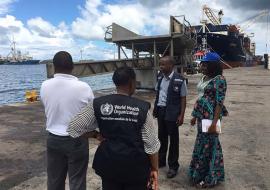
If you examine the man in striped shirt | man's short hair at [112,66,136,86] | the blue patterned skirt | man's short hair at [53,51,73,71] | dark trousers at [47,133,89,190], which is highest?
man's short hair at [53,51,73,71]

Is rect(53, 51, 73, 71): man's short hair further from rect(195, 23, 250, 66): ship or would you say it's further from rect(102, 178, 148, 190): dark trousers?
rect(195, 23, 250, 66): ship

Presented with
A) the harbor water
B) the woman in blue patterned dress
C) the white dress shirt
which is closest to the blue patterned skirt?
the woman in blue patterned dress

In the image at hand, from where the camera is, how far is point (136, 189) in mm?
3088

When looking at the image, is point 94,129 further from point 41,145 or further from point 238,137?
point 238,137

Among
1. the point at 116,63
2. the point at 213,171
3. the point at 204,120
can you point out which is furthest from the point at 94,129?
the point at 116,63

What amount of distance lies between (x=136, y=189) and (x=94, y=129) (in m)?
0.64

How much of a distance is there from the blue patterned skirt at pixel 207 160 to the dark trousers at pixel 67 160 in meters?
1.98

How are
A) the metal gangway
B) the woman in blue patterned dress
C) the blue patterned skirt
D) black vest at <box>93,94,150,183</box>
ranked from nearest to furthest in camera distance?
black vest at <box>93,94,150,183</box>
the woman in blue patterned dress
the blue patterned skirt
the metal gangway

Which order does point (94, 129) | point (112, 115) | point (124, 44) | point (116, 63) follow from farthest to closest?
point (124, 44) < point (116, 63) < point (94, 129) < point (112, 115)

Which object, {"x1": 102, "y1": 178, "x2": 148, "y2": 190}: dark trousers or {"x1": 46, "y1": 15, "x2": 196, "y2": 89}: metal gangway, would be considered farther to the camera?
{"x1": 46, "y1": 15, "x2": 196, "y2": 89}: metal gangway

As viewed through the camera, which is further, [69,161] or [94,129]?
[69,161]

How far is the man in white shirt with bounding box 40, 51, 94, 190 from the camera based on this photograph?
3.75 metres

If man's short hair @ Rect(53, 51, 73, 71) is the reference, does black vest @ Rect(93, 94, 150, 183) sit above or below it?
below

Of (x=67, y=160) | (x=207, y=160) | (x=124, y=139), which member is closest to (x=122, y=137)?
(x=124, y=139)
